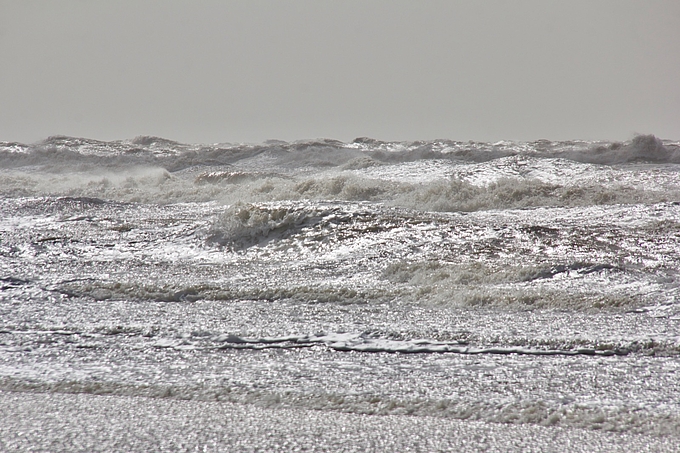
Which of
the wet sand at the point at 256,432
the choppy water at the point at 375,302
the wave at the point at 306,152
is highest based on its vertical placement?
the wave at the point at 306,152

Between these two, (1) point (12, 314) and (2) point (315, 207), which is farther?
(2) point (315, 207)

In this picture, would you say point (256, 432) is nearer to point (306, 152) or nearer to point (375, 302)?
point (375, 302)

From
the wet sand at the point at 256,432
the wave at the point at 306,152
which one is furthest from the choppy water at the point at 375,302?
the wave at the point at 306,152

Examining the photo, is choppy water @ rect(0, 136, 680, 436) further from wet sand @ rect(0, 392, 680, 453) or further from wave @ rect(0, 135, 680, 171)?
wave @ rect(0, 135, 680, 171)

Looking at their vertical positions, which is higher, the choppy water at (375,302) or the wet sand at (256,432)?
the choppy water at (375,302)

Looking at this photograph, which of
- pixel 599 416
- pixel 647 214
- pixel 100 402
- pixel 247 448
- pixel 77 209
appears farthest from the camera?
pixel 77 209

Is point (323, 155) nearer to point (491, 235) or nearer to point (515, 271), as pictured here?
point (491, 235)

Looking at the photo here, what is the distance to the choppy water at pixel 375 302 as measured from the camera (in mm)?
2195

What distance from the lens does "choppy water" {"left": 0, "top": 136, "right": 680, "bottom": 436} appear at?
2195 millimetres

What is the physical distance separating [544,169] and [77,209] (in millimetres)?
6270

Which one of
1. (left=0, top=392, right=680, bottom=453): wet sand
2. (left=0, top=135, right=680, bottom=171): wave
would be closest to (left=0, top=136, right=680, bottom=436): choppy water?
(left=0, top=392, right=680, bottom=453): wet sand

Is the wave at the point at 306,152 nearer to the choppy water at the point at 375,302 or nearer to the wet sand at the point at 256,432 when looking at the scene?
the choppy water at the point at 375,302

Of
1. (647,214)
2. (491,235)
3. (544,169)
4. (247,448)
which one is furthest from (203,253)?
(544,169)

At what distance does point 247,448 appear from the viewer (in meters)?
1.75
